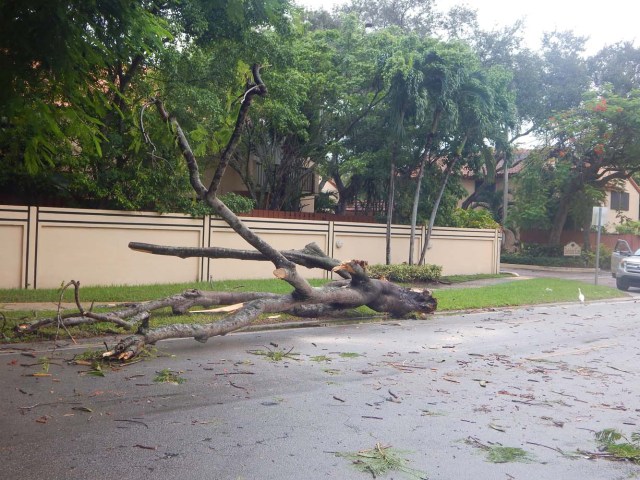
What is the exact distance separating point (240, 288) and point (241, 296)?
4.36 meters

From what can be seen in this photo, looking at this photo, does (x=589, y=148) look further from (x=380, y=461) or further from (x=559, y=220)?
(x=380, y=461)

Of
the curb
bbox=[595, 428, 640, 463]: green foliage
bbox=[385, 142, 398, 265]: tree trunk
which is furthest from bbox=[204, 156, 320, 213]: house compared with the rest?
bbox=[595, 428, 640, 463]: green foliage

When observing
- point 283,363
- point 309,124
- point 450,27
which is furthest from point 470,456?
point 450,27

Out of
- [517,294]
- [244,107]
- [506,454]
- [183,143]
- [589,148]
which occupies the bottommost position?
[506,454]

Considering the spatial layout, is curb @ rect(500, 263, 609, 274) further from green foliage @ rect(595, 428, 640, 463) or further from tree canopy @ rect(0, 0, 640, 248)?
green foliage @ rect(595, 428, 640, 463)

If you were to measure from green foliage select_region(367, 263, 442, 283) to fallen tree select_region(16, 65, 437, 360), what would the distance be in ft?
21.1

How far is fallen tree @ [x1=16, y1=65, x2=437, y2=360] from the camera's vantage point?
349 inches

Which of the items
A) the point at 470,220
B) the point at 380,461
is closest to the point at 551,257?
the point at 470,220

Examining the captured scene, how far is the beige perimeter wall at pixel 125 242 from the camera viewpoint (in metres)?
14.4

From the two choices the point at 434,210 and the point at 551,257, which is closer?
the point at 434,210

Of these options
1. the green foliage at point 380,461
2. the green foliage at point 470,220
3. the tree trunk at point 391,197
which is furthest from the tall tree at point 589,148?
the green foliage at point 380,461

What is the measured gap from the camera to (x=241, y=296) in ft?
39.3

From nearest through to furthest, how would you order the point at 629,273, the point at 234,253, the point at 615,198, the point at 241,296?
the point at 234,253 → the point at 241,296 → the point at 629,273 → the point at 615,198

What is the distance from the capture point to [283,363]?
8.61 m
